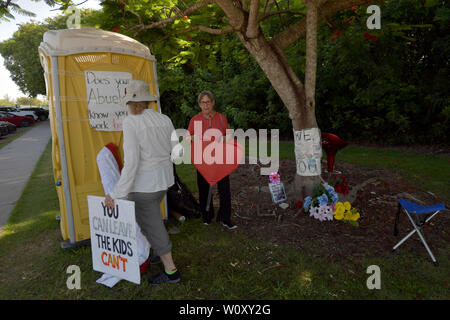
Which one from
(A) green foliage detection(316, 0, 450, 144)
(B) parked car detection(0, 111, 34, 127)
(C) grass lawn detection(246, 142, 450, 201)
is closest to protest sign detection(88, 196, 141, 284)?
(C) grass lawn detection(246, 142, 450, 201)

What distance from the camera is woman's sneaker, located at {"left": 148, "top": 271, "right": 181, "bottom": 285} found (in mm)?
3046

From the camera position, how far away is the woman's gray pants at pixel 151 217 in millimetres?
2777

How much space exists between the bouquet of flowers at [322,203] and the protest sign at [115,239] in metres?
2.68

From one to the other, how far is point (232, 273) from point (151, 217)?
3.66ft

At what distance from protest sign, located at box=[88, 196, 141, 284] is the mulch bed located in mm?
1762

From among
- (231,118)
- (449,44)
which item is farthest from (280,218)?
(231,118)

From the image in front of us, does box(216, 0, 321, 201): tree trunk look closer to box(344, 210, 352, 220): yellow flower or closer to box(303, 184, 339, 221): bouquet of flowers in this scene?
box(303, 184, 339, 221): bouquet of flowers

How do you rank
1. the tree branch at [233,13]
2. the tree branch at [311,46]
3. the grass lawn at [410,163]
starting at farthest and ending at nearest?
the grass lawn at [410,163] < the tree branch at [311,46] < the tree branch at [233,13]

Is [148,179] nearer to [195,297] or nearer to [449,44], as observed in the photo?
[195,297]

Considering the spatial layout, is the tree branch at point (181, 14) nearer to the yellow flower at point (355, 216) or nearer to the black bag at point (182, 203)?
the black bag at point (182, 203)

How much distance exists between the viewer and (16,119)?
27.7 metres

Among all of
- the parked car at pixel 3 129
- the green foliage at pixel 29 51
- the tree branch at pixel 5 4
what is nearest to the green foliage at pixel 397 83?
the tree branch at pixel 5 4

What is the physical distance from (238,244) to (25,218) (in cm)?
394

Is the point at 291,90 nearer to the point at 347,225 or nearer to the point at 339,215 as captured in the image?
the point at 339,215
